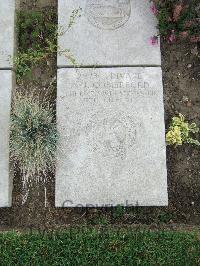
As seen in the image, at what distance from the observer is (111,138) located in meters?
5.12

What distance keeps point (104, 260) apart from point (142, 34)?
94.6 inches

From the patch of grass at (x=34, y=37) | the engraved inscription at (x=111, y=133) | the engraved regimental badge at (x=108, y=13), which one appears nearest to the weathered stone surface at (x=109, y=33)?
the engraved regimental badge at (x=108, y=13)

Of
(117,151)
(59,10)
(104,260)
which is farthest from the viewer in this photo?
(59,10)

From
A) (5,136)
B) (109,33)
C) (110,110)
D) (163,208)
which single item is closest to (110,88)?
(110,110)

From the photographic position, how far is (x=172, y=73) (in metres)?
5.57

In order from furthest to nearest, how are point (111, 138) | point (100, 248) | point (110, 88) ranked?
point (110, 88) < point (111, 138) < point (100, 248)

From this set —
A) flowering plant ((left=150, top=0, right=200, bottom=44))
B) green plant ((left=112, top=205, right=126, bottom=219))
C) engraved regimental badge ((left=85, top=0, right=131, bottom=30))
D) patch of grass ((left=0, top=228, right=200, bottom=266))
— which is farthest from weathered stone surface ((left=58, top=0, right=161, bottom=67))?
patch of grass ((left=0, top=228, right=200, bottom=266))

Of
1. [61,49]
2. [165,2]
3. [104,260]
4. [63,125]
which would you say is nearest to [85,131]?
[63,125]

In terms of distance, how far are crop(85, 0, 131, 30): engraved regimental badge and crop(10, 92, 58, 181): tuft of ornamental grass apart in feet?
3.65

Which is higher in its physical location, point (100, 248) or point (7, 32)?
point (7, 32)

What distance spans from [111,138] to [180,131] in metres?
0.74

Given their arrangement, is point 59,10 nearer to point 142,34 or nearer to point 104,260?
point 142,34

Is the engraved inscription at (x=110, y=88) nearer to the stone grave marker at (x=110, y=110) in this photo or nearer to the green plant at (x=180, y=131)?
the stone grave marker at (x=110, y=110)

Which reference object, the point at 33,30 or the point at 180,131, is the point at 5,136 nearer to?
the point at 33,30
